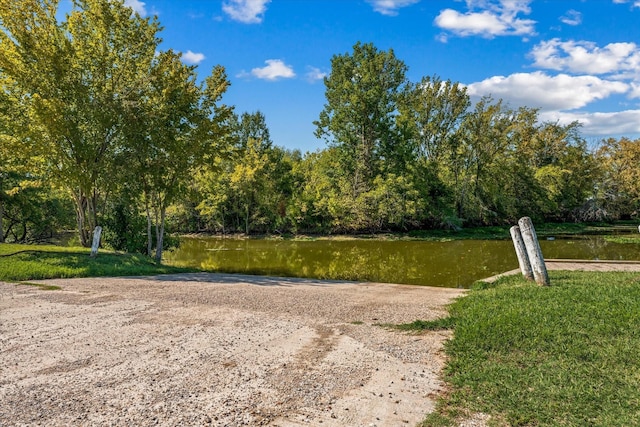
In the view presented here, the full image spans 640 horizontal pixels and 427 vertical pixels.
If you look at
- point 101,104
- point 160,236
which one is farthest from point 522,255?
point 101,104

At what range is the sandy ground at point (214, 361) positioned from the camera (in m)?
4.16

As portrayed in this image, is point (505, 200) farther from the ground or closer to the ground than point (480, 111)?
closer to the ground

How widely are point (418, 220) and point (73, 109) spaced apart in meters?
29.5

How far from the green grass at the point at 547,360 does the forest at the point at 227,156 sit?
14822mm

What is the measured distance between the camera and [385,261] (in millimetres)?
21250

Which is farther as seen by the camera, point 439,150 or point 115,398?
point 439,150

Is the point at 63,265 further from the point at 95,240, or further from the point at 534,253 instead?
the point at 534,253

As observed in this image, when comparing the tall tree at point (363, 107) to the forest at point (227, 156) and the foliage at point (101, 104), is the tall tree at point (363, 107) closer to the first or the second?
the forest at point (227, 156)

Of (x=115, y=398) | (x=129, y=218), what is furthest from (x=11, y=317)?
(x=129, y=218)

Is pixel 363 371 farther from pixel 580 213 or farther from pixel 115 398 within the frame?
pixel 580 213

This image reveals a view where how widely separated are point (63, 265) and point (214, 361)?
37.3 ft

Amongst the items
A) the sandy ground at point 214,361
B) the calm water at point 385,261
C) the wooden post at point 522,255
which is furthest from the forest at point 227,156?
the wooden post at point 522,255

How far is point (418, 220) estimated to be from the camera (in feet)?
125

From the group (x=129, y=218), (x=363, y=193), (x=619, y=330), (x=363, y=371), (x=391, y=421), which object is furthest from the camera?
(x=363, y=193)
